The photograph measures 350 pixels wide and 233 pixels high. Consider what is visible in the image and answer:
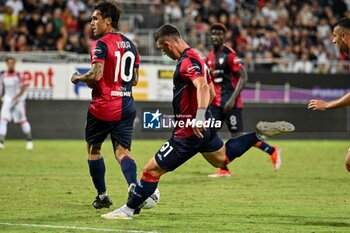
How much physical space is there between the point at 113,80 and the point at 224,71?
5.74m

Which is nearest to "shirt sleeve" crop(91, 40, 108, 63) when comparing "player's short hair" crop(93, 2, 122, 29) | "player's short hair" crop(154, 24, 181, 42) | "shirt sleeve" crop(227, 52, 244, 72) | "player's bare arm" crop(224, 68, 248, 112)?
"player's short hair" crop(93, 2, 122, 29)

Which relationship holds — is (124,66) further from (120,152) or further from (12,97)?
(12,97)

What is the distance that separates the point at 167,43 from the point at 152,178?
154 cm

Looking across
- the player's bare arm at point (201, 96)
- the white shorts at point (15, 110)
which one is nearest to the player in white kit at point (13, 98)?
the white shorts at point (15, 110)

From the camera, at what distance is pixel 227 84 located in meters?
16.5

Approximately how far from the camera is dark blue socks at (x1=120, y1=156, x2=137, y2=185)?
10781 mm

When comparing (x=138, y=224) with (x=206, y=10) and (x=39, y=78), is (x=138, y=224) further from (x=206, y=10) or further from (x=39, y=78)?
(x=206, y=10)

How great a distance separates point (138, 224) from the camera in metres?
9.68

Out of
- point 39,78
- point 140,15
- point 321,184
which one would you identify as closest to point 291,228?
point 321,184

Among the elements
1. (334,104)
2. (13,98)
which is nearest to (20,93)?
(13,98)

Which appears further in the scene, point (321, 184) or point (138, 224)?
point (321, 184)

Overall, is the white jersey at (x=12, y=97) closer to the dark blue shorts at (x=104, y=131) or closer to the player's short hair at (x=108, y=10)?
the dark blue shorts at (x=104, y=131)

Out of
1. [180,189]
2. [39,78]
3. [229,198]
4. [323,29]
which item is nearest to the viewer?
[229,198]

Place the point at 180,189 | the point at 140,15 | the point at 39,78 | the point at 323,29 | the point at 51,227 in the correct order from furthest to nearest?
the point at 323,29 → the point at 140,15 → the point at 39,78 → the point at 180,189 → the point at 51,227
